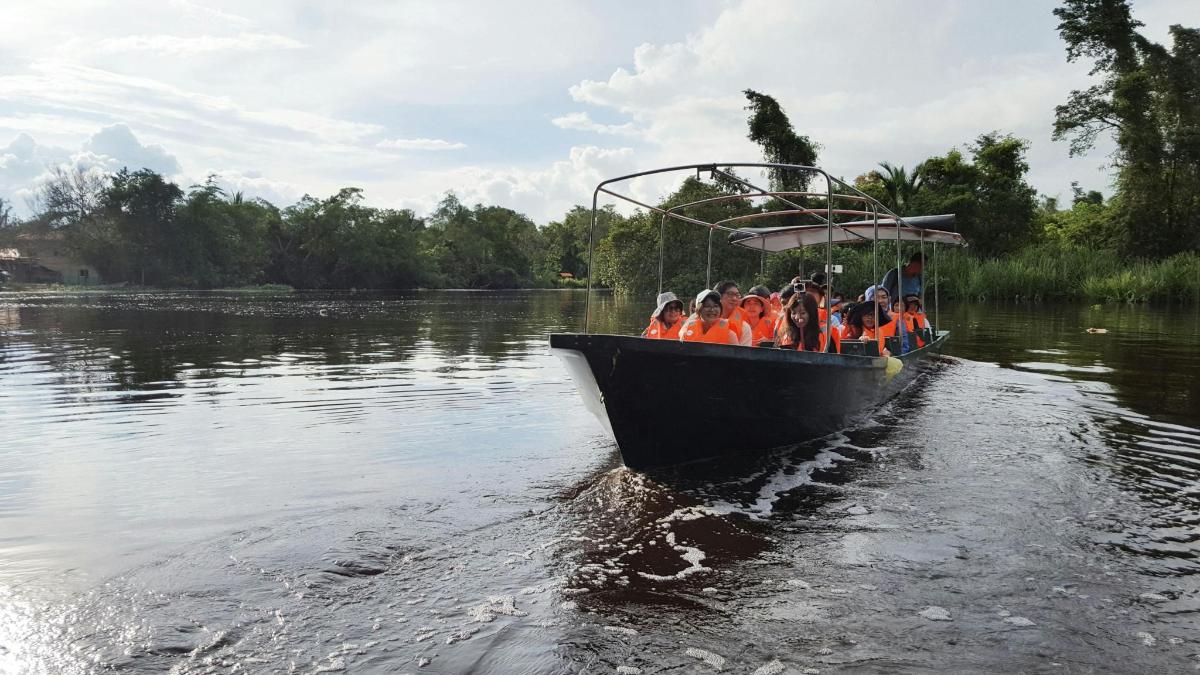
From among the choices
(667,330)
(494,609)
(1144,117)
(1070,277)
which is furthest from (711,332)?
(1144,117)

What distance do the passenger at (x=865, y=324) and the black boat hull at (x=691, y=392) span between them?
3245mm

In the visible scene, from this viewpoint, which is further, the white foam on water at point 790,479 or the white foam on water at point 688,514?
the white foam on water at point 790,479

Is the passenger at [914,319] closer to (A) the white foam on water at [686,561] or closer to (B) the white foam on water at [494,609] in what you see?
(A) the white foam on water at [686,561]

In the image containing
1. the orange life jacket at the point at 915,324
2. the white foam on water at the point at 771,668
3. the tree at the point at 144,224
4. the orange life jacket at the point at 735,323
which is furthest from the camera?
the tree at the point at 144,224

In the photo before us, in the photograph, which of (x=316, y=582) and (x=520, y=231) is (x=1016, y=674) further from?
(x=520, y=231)

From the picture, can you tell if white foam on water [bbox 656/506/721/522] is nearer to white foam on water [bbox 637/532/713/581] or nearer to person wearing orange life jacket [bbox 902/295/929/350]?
white foam on water [bbox 637/532/713/581]

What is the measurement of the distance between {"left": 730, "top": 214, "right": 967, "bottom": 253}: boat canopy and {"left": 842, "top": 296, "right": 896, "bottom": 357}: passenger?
97 cm

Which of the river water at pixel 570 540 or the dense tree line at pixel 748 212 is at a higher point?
the dense tree line at pixel 748 212

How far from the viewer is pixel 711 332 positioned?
7094 millimetres

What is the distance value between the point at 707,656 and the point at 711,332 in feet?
13.0

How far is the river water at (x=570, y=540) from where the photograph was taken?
3.48 m

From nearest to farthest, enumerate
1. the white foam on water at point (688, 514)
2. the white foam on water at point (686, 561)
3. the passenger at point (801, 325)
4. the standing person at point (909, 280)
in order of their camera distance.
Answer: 1. the white foam on water at point (686, 561)
2. the white foam on water at point (688, 514)
3. the passenger at point (801, 325)
4. the standing person at point (909, 280)

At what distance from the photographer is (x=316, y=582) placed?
164 inches

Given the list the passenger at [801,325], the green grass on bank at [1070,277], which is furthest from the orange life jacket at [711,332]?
the green grass on bank at [1070,277]
